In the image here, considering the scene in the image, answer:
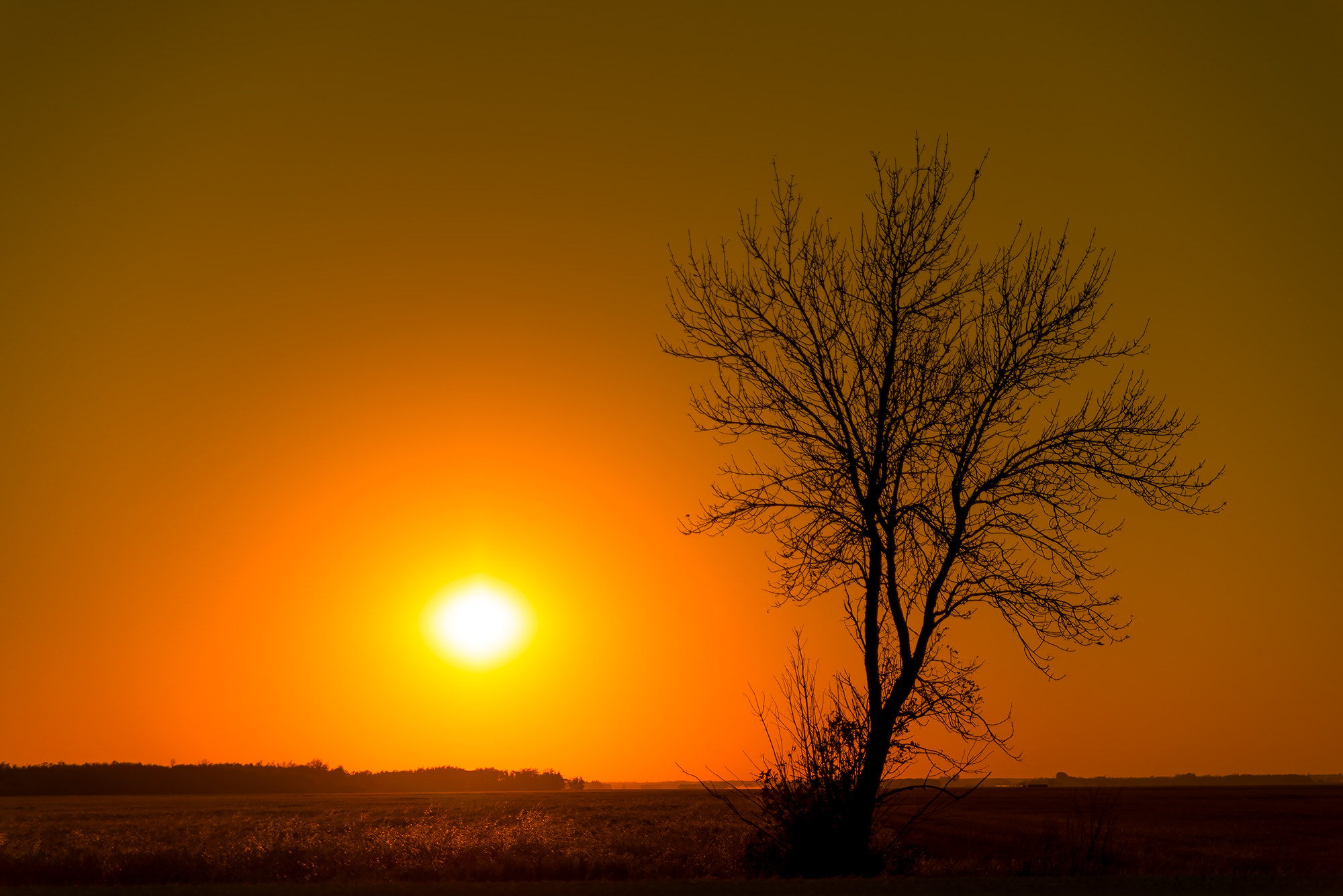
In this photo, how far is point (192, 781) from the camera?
107 metres

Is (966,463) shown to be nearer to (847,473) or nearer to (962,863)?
(847,473)

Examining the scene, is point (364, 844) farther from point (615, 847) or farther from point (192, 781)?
point (192, 781)

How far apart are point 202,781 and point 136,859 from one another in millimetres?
103688

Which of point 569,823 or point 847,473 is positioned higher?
point 847,473

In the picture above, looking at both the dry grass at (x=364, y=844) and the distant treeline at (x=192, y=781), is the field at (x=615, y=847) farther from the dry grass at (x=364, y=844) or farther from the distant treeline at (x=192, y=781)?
the distant treeline at (x=192, y=781)

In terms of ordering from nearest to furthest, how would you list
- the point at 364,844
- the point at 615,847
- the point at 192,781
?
1. the point at 364,844
2. the point at 615,847
3. the point at 192,781

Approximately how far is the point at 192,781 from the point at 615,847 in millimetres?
102339

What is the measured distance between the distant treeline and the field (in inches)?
2142

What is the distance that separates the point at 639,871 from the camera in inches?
475

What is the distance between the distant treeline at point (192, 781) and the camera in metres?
100

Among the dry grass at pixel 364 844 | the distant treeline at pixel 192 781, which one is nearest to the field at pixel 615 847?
the dry grass at pixel 364 844

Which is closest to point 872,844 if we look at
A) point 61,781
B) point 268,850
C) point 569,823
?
point 268,850

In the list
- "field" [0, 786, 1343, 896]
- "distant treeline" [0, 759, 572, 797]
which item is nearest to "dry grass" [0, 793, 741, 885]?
"field" [0, 786, 1343, 896]

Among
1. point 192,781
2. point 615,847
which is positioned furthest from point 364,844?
point 192,781
